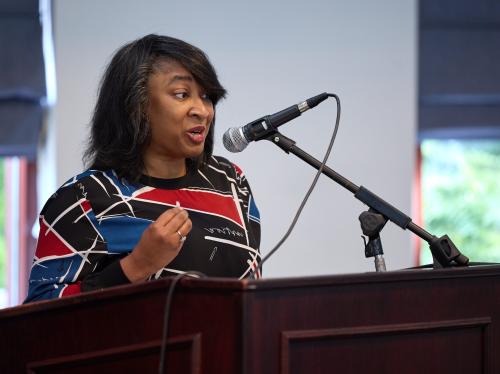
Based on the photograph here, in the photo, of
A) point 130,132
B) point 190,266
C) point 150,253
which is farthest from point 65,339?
point 130,132

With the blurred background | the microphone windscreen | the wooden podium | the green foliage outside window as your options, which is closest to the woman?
the microphone windscreen

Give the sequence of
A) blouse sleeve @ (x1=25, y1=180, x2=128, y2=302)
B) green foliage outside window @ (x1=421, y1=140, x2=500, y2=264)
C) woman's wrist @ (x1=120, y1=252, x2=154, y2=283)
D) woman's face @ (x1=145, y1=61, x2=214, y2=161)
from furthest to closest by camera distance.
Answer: green foliage outside window @ (x1=421, y1=140, x2=500, y2=264) < woman's face @ (x1=145, y1=61, x2=214, y2=161) < blouse sleeve @ (x1=25, y1=180, x2=128, y2=302) < woman's wrist @ (x1=120, y1=252, x2=154, y2=283)

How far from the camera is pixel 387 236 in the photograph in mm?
3391

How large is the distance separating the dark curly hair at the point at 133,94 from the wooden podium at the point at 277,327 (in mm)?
579

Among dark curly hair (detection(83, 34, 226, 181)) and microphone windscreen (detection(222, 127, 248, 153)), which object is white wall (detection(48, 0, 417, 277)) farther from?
microphone windscreen (detection(222, 127, 248, 153))

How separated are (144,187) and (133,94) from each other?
216mm

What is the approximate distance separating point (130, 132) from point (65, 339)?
0.67 metres

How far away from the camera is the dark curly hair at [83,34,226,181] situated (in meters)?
1.93

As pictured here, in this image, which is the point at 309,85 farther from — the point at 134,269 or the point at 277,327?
the point at 277,327

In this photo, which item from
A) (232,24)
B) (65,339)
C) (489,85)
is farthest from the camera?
(489,85)

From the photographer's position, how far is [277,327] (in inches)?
48.9

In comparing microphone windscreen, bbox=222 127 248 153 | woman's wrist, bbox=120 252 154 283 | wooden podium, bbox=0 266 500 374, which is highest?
microphone windscreen, bbox=222 127 248 153

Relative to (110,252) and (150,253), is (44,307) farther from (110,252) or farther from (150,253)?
(110,252)

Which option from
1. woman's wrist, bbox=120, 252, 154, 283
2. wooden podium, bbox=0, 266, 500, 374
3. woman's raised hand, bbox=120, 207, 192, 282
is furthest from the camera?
woman's wrist, bbox=120, 252, 154, 283
